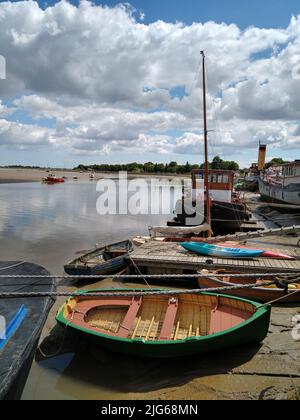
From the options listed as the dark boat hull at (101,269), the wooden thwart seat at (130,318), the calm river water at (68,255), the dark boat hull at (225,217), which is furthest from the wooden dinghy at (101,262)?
the dark boat hull at (225,217)

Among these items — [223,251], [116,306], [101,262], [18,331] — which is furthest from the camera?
[101,262]

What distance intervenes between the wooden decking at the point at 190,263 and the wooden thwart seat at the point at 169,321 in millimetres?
4786

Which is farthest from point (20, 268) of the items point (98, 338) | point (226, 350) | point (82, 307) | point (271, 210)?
point (271, 210)

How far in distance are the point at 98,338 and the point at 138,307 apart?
1529mm

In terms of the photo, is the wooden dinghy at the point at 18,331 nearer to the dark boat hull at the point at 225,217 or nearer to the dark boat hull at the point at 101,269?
the dark boat hull at the point at 101,269

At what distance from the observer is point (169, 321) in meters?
8.06

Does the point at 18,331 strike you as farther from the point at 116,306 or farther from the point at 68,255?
the point at 68,255

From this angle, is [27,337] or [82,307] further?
[82,307]

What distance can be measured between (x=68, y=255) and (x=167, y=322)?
40.2 feet

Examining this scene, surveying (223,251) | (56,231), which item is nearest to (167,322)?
(223,251)

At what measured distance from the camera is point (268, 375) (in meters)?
6.80

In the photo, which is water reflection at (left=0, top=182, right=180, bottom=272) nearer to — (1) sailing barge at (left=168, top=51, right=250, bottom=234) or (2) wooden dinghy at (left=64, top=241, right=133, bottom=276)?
(2) wooden dinghy at (left=64, top=241, right=133, bottom=276)

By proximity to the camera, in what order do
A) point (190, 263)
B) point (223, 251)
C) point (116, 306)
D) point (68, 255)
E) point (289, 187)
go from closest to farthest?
point (116, 306)
point (190, 263)
point (223, 251)
point (68, 255)
point (289, 187)

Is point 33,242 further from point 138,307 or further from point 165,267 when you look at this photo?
point 138,307
